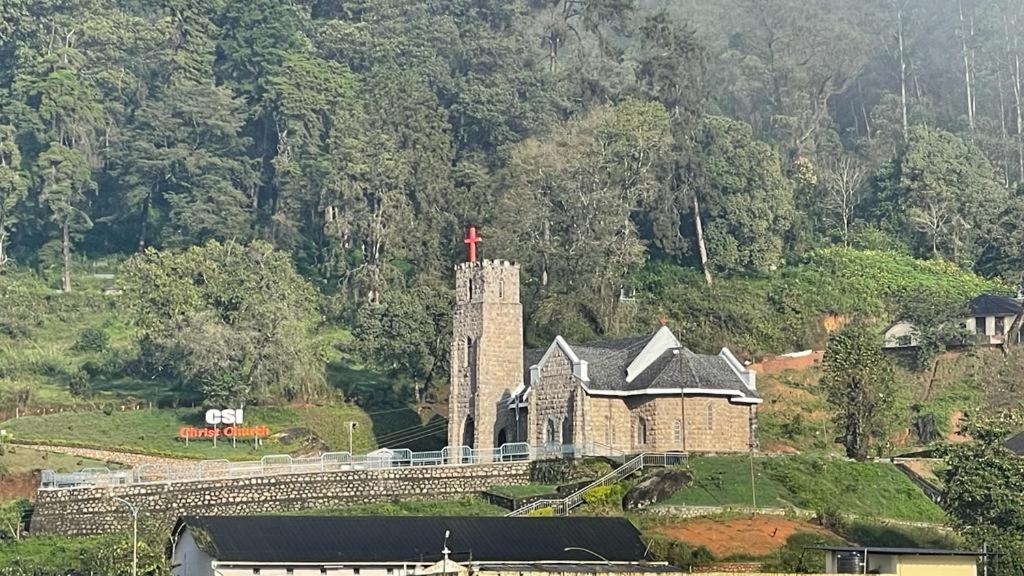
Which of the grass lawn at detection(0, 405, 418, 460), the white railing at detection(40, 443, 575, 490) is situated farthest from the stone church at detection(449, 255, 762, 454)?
the grass lawn at detection(0, 405, 418, 460)

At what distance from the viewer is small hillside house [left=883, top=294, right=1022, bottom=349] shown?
11712 cm

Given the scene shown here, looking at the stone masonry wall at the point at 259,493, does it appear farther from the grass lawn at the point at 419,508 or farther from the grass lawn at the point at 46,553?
the grass lawn at the point at 46,553

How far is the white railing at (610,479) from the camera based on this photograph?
285ft

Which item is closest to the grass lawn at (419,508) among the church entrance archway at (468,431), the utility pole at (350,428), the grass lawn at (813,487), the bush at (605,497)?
the bush at (605,497)

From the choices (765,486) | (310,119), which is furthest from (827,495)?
(310,119)

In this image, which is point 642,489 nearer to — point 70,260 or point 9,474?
point 9,474

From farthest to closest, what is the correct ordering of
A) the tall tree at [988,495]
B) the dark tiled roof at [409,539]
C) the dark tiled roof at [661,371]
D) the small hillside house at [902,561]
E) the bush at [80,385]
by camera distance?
1. the bush at [80,385]
2. the dark tiled roof at [661,371]
3. the tall tree at [988,495]
4. the dark tiled roof at [409,539]
5. the small hillside house at [902,561]

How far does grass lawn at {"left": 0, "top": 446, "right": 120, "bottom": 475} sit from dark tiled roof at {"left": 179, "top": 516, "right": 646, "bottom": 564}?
72.6 feet

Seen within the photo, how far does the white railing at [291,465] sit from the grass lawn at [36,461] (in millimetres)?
3969

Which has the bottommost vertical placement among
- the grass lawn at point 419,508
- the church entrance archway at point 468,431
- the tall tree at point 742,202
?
the grass lawn at point 419,508

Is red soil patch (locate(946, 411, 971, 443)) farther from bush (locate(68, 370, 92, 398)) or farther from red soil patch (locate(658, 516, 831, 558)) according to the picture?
bush (locate(68, 370, 92, 398))

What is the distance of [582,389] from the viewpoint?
94312mm

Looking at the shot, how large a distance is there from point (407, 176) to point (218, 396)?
27349 millimetres

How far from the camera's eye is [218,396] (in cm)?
10750
